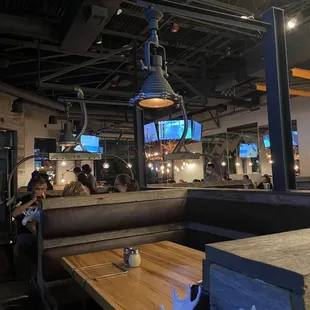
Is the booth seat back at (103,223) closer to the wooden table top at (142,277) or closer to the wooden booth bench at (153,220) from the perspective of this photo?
the wooden booth bench at (153,220)

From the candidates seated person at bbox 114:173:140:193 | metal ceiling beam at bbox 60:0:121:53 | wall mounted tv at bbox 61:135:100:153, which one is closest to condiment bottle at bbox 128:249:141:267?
seated person at bbox 114:173:140:193

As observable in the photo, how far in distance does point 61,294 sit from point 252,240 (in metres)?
2.27

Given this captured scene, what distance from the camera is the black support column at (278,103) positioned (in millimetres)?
2588

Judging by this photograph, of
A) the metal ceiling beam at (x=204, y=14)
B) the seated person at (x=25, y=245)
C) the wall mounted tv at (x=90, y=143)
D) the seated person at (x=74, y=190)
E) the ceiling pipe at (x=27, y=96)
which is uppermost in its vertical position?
the ceiling pipe at (x=27, y=96)

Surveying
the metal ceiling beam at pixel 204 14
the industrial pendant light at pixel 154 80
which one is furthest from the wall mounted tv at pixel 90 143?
the metal ceiling beam at pixel 204 14

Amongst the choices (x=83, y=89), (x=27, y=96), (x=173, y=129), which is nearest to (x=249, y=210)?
(x=83, y=89)

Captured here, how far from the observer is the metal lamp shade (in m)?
2.78

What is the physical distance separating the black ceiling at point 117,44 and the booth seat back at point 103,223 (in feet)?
5.82

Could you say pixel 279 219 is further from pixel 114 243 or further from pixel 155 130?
pixel 155 130

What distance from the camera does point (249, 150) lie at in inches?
472

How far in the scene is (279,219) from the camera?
2414 millimetres

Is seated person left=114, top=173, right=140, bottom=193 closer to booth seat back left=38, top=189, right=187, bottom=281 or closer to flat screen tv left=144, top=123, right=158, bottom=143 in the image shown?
booth seat back left=38, top=189, right=187, bottom=281

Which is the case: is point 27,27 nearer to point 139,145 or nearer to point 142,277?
point 139,145

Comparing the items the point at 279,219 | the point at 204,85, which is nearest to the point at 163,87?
the point at 279,219
